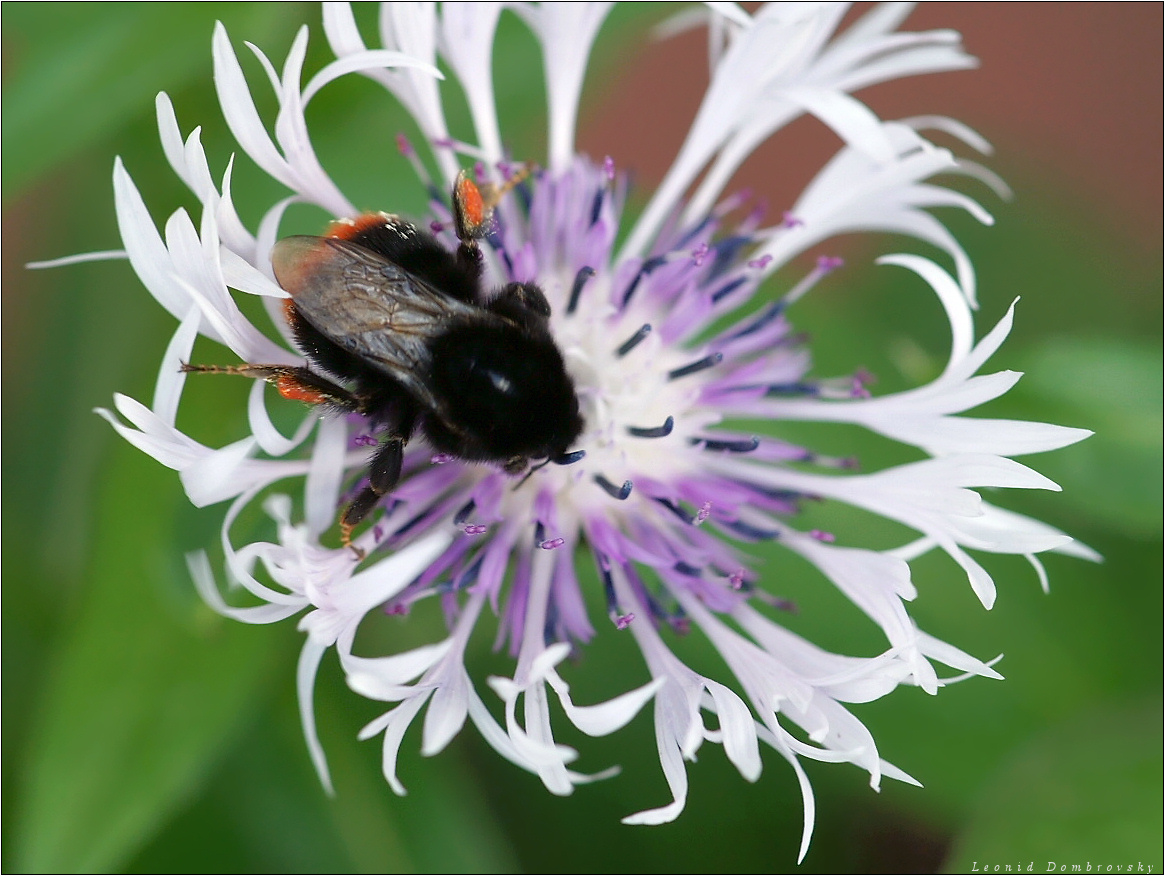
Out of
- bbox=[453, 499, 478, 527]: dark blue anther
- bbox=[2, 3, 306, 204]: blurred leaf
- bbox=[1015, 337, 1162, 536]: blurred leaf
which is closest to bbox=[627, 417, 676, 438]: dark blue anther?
bbox=[453, 499, 478, 527]: dark blue anther

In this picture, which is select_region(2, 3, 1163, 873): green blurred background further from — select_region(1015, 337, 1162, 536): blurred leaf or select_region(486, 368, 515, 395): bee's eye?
select_region(486, 368, 515, 395): bee's eye

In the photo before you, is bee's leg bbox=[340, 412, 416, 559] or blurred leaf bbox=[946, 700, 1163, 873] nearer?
bee's leg bbox=[340, 412, 416, 559]

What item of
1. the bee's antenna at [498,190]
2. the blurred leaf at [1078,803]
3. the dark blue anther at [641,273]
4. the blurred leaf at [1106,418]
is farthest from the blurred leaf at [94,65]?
the blurred leaf at [1078,803]

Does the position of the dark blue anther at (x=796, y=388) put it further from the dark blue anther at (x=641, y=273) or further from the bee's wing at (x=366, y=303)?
the bee's wing at (x=366, y=303)

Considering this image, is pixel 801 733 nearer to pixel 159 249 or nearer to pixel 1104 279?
pixel 159 249

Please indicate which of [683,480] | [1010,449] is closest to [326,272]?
[683,480]

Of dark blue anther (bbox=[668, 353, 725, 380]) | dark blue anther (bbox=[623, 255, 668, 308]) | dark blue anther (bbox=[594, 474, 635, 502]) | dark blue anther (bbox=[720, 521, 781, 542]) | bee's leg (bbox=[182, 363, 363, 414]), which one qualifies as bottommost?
dark blue anther (bbox=[720, 521, 781, 542])
